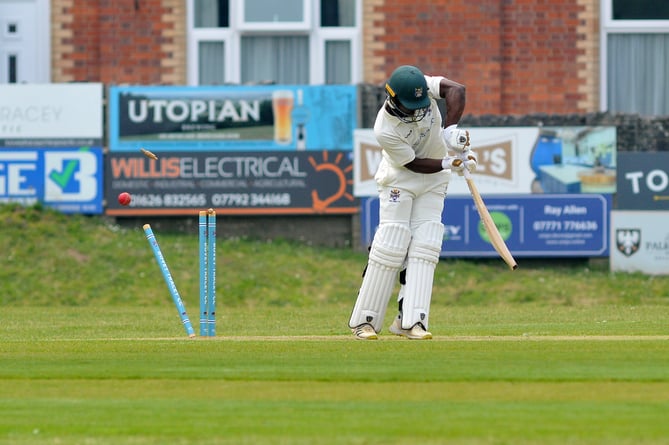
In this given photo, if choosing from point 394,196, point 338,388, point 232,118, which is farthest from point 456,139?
point 232,118

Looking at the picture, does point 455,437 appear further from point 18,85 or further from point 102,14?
point 102,14

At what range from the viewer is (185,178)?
25.5 metres

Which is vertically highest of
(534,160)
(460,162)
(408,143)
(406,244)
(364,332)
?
(408,143)

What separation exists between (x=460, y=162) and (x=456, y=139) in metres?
0.19

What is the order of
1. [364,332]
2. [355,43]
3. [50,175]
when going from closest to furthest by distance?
1. [364,332]
2. [50,175]
3. [355,43]

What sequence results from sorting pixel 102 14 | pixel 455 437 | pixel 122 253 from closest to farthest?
pixel 455 437 < pixel 122 253 < pixel 102 14

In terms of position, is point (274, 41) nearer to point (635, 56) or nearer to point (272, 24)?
point (272, 24)

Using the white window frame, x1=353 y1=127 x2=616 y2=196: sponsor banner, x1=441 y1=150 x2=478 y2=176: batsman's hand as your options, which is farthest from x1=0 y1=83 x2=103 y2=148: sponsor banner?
x1=441 y1=150 x2=478 y2=176: batsman's hand

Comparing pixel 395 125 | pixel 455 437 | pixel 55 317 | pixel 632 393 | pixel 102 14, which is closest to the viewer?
pixel 455 437

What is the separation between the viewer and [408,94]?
12172 millimetres

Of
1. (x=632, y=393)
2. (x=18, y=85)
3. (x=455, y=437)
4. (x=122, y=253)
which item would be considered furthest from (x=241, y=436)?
(x=18, y=85)

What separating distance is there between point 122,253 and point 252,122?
3.01m

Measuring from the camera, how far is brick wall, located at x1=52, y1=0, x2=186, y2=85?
28.0m

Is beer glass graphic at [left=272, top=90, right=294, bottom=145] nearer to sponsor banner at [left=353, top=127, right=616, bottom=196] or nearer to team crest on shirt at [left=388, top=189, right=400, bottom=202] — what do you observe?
sponsor banner at [left=353, top=127, right=616, bottom=196]
